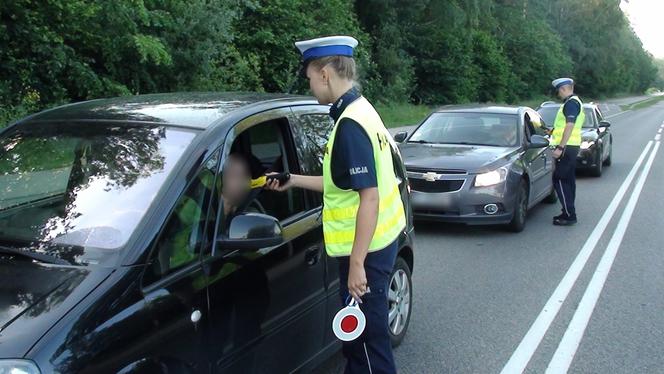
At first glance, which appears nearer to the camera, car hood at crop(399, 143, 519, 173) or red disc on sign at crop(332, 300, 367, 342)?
red disc on sign at crop(332, 300, 367, 342)

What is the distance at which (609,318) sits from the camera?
17.5 feet

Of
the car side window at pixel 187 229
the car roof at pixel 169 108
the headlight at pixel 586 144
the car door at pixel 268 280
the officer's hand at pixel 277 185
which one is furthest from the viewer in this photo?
the headlight at pixel 586 144

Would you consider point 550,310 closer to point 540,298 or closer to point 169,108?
point 540,298

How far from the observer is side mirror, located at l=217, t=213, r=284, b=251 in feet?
9.24

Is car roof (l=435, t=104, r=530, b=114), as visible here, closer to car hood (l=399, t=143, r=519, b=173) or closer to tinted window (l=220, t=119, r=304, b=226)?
car hood (l=399, t=143, r=519, b=173)

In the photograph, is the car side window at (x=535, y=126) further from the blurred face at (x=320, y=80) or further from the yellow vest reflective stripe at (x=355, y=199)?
the blurred face at (x=320, y=80)

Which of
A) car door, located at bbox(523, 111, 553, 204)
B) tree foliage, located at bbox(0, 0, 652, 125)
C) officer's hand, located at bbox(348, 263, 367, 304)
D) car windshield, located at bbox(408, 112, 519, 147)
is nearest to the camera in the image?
officer's hand, located at bbox(348, 263, 367, 304)

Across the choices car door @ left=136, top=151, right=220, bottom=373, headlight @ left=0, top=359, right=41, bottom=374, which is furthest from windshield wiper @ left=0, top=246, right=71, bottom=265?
headlight @ left=0, top=359, right=41, bottom=374

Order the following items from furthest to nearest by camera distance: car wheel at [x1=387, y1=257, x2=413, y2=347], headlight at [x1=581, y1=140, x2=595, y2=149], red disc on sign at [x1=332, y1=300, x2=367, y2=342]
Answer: headlight at [x1=581, y1=140, x2=595, y2=149]
car wheel at [x1=387, y1=257, x2=413, y2=347]
red disc on sign at [x1=332, y1=300, x2=367, y2=342]

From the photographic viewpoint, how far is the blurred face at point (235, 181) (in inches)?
121

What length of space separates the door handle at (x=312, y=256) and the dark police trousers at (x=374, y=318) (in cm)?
39

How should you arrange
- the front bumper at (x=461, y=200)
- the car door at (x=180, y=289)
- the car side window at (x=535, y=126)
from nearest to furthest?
1. the car door at (x=180, y=289)
2. the front bumper at (x=461, y=200)
3. the car side window at (x=535, y=126)

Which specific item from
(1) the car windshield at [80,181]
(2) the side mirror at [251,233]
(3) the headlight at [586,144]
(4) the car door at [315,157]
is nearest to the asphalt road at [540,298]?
(4) the car door at [315,157]

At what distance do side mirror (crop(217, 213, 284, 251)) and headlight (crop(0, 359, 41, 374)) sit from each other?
964mm
